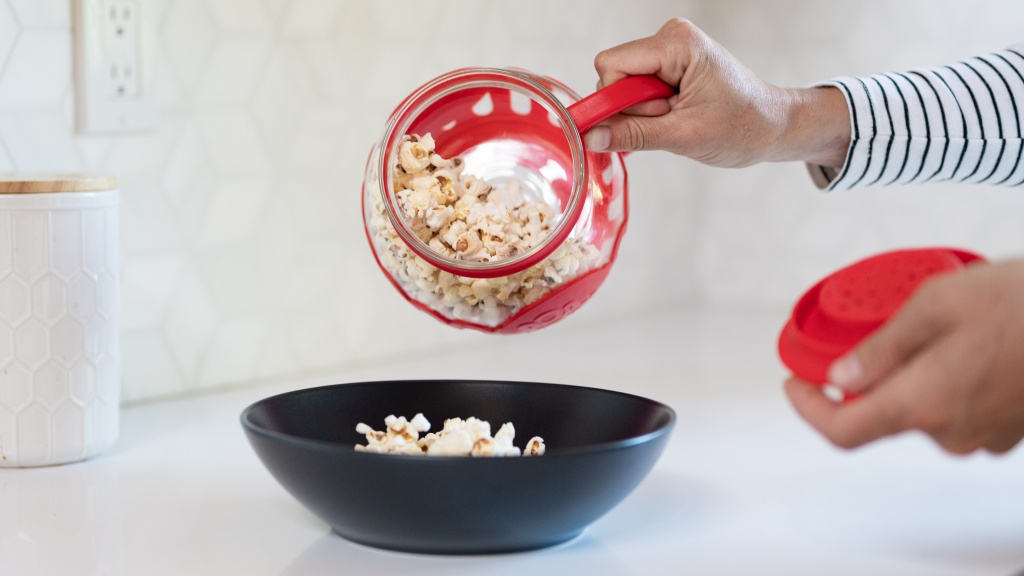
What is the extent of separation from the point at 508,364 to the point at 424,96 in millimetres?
659

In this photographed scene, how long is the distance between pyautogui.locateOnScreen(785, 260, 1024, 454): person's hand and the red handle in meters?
0.31

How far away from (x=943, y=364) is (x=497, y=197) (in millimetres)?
375

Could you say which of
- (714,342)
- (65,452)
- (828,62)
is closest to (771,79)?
(828,62)

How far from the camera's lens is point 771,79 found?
1.91m

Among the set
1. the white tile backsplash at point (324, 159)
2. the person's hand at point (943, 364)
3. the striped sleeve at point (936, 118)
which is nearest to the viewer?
the person's hand at point (943, 364)

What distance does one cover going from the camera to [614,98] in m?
0.85

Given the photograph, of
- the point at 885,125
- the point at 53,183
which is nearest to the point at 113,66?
the point at 53,183

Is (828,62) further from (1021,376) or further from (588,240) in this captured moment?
(1021,376)

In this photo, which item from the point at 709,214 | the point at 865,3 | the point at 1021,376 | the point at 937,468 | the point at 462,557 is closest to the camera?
the point at 1021,376

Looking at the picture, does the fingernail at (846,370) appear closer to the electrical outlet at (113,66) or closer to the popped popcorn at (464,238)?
the popped popcorn at (464,238)

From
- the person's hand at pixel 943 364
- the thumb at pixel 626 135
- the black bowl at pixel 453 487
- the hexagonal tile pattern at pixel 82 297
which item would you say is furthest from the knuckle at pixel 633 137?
the hexagonal tile pattern at pixel 82 297

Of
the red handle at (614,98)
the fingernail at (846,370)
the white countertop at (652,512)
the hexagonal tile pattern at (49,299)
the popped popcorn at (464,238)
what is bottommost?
the white countertop at (652,512)

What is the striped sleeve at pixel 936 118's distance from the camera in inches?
41.1

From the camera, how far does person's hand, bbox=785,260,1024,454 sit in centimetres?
57
